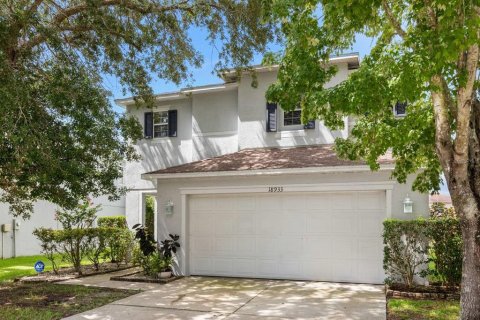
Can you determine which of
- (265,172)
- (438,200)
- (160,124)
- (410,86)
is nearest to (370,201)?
(265,172)

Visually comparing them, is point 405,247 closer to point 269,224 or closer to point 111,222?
point 269,224

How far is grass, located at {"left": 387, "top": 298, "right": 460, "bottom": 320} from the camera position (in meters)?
7.53

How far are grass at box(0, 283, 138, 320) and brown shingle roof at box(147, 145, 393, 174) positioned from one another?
13.0ft

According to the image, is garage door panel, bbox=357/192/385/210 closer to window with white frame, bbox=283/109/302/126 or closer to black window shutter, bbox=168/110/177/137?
window with white frame, bbox=283/109/302/126

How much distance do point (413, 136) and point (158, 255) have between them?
7799 mm

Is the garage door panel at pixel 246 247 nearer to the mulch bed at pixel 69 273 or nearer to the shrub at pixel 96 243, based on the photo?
the mulch bed at pixel 69 273

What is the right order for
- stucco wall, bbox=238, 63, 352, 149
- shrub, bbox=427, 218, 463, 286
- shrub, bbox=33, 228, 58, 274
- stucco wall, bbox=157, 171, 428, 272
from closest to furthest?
1. shrub, bbox=427, 218, 463, 286
2. stucco wall, bbox=157, 171, 428, 272
3. shrub, bbox=33, 228, 58, 274
4. stucco wall, bbox=238, 63, 352, 149

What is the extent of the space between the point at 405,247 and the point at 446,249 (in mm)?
851

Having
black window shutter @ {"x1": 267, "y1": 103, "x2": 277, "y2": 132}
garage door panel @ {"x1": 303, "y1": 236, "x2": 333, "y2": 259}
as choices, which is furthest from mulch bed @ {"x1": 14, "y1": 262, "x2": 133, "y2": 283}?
black window shutter @ {"x1": 267, "y1": 103, "x2": 277, "y2": 132}

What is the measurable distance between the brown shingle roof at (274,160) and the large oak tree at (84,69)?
253cm

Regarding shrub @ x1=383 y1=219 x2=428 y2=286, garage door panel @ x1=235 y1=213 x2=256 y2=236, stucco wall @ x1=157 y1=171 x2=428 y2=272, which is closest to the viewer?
shrub @ x1=383 y1=219 x2=428 y2=286

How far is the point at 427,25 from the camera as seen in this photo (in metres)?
6.09

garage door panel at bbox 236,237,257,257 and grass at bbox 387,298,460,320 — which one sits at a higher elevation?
garage door panel at bbox 236,237,257,257

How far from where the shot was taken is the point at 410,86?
5648mm
